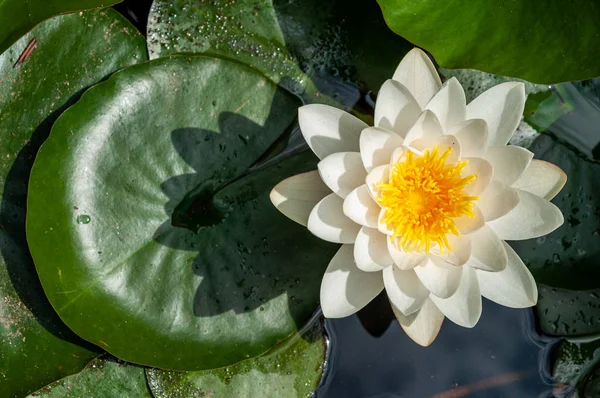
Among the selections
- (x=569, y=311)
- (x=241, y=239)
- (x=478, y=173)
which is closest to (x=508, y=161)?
(x=478, y=173)

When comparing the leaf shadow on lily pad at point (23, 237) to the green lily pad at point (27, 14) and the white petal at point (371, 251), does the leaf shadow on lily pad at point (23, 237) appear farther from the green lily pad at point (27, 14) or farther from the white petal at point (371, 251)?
the white petal at point (371, 251)

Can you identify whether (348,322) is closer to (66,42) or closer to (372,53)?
(372,53)

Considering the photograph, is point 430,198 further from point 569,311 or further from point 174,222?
point 569,311

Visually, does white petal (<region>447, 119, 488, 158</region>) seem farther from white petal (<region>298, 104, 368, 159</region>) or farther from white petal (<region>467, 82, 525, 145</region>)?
white petal (<region>298, 104, 368, 159</region>)

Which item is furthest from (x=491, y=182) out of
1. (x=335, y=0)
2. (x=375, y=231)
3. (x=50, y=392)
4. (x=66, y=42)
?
(x=50, y=392)

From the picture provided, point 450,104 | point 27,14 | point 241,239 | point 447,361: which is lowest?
point 447,361

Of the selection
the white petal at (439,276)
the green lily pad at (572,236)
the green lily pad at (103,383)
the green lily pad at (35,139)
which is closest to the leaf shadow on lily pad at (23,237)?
the green lily pad at (35,139)
